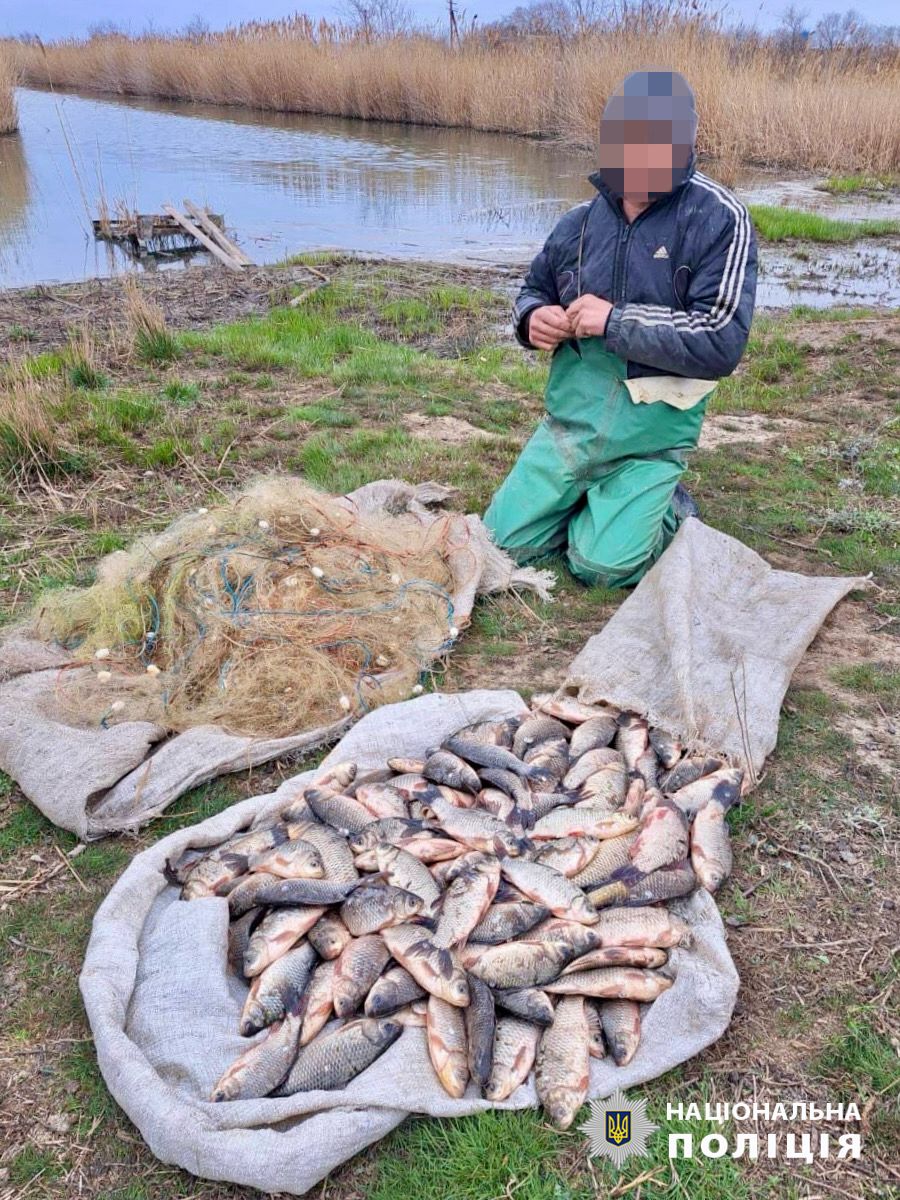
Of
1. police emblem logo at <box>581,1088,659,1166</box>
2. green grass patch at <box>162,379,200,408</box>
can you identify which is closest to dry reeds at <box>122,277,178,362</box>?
green grass patch at <box>162,379,200,408</box>

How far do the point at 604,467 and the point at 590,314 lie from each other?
2.39 feet

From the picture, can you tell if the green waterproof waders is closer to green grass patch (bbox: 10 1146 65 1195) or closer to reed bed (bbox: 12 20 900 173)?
green grass patch (bbox: 10 1146 65 1195)

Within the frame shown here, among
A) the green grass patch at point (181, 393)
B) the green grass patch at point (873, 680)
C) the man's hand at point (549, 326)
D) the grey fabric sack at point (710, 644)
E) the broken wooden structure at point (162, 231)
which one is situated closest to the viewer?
the grey fabric sack at point (710, 644)

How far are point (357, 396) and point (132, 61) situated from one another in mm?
27353

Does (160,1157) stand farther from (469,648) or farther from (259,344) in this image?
(259,344)

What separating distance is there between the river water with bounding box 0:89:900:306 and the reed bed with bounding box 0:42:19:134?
0.40 m

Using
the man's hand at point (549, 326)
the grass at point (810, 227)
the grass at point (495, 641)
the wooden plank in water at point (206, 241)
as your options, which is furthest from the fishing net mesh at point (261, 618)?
the grass at point (810, 227)

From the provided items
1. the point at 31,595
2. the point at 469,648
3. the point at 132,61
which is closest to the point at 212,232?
the point at 31,595

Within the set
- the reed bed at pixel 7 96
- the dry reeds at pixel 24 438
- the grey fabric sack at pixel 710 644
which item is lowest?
the grey fabric sack at pixel 710 644

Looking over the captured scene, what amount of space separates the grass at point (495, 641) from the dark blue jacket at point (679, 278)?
1.11 meters

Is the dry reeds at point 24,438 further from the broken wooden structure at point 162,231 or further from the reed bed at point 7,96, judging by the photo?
the reed bed at point 7,96

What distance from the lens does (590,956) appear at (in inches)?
94.7

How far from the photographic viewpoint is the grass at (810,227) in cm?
1279

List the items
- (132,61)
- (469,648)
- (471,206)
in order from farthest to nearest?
(132,61)
(471,206)
(469,648)
